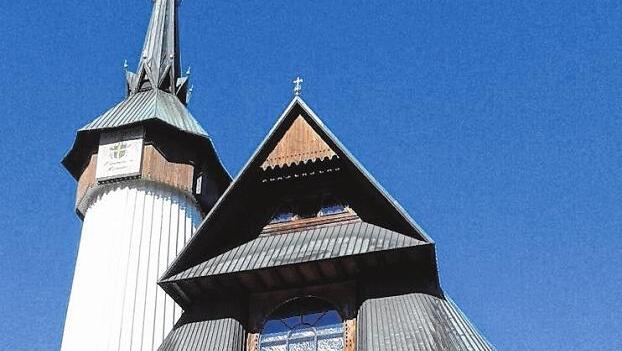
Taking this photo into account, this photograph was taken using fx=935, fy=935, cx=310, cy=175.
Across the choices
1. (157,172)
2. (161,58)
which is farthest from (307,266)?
(161,58)

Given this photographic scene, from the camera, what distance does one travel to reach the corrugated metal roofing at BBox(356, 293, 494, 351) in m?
17.1

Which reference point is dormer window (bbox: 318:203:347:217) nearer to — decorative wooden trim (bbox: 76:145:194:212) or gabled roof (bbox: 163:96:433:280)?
gabled roof (bbox: 163:96:433:280)

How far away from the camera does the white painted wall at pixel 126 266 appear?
29.0 m

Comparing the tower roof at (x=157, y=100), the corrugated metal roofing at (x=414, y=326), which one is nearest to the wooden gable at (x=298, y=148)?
the corrugated metal roofing at (x=414, y=326)

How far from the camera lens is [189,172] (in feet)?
108

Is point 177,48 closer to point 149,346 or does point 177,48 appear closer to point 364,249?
point 149,346

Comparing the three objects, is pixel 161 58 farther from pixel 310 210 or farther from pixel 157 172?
pixel 310 210

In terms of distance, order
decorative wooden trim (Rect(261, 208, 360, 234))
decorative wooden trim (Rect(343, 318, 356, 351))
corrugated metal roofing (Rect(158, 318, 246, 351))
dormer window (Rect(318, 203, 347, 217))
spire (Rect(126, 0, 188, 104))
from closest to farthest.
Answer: decorative wooden trim (Rect(343, 318, 356, 351)), corrugated metal roofing (Rect(158, 318, 246, 351)), decorative wooden trim (Rect(261, 208, 360, 234)), dormer window (Rect(318, 203, 347, 217)), spire (Rect(126, 0, 188, 104))

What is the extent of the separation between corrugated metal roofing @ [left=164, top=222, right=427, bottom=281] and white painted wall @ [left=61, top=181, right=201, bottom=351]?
1021 cm

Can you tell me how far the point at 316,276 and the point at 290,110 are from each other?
149 inches

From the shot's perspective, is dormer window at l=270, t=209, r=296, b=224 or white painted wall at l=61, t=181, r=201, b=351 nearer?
dormer window at l=270, t=209, r=296, b=224

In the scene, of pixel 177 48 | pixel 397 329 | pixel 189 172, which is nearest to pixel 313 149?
pixel 397 329

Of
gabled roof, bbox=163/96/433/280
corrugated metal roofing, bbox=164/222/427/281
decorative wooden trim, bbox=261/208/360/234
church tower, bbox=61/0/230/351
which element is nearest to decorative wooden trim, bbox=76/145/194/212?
church tower, bbox=61/0/230/351

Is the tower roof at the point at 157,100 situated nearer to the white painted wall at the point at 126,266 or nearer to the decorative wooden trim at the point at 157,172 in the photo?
the decorative wooden trim at the point at 157,172
